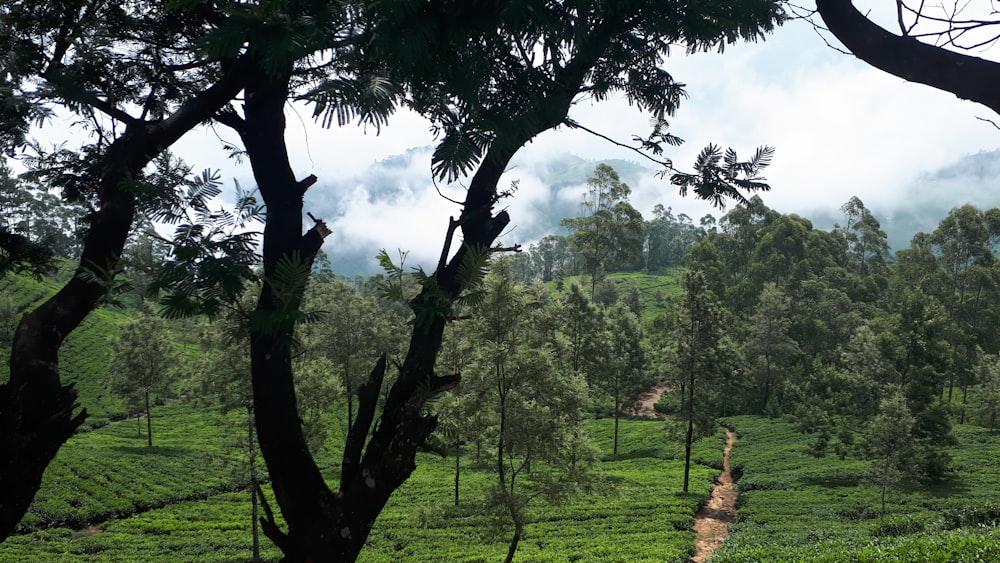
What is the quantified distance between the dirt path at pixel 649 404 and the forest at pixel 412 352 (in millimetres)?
1065

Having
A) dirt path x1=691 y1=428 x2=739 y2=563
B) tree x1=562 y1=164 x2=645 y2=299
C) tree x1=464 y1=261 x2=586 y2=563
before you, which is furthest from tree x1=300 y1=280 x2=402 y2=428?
tree x1=464 y1=261 x2=586 y2=563

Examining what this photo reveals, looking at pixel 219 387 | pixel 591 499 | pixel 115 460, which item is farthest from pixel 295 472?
pixel 115 460

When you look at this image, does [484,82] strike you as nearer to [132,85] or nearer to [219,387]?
[132,85]

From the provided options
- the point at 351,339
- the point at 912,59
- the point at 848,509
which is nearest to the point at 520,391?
the point at 912,59

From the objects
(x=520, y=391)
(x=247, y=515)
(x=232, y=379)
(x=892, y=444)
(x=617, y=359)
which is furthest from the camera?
(x=617, y=359)

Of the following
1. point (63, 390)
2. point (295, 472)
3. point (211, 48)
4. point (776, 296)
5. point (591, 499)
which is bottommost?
point (591, 499)

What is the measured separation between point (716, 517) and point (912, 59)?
2147 centimetres

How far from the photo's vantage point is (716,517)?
20.0m

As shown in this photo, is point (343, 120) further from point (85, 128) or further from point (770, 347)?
point (770, 347)

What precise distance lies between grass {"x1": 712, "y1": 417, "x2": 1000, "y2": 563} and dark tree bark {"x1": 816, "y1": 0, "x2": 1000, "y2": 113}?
Result: 693cm

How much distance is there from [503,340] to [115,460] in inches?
908

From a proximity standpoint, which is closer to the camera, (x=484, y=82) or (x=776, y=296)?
(x=484, y=82)

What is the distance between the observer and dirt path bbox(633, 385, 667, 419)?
40.7 meters

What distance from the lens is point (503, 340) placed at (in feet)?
40.0
